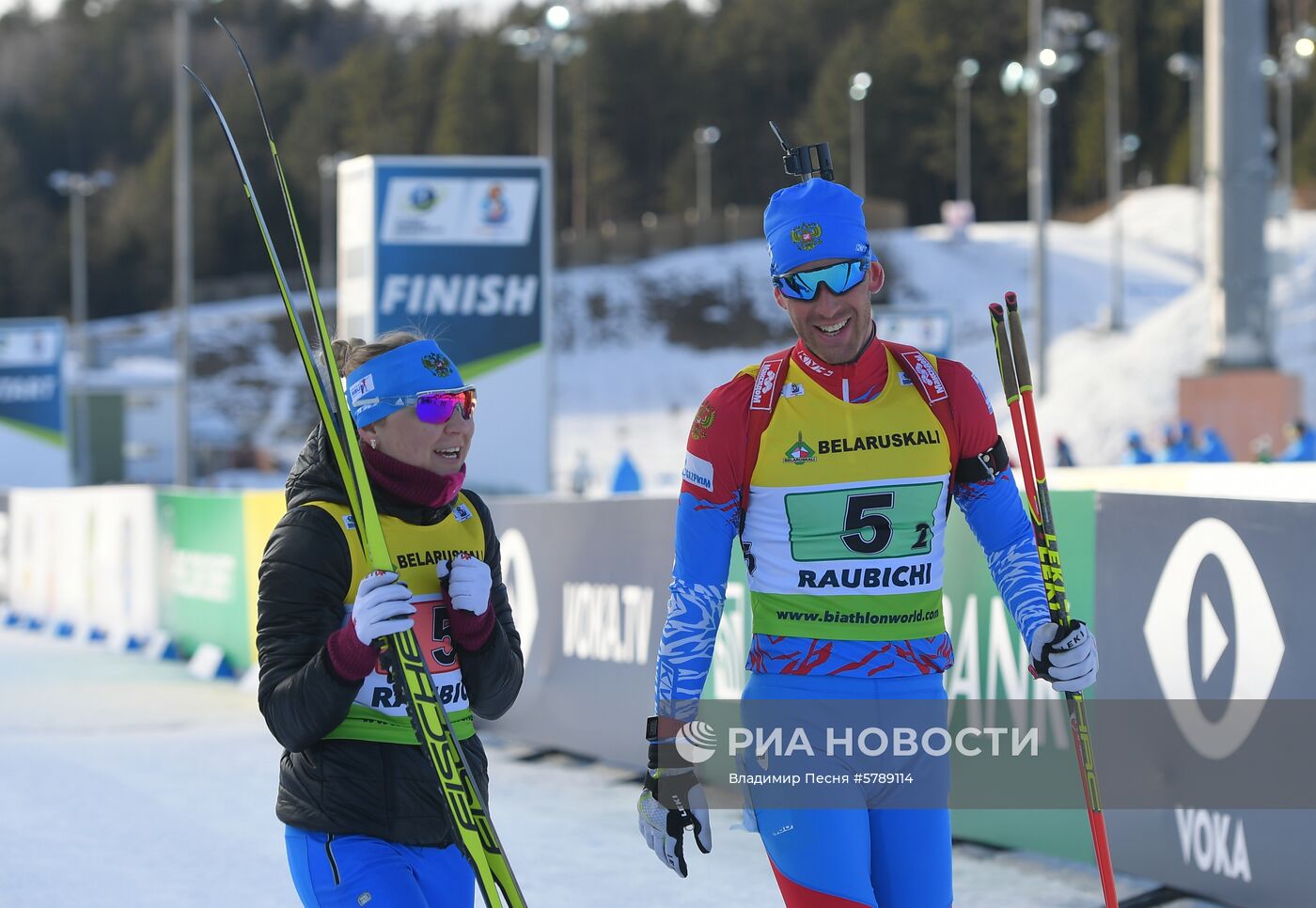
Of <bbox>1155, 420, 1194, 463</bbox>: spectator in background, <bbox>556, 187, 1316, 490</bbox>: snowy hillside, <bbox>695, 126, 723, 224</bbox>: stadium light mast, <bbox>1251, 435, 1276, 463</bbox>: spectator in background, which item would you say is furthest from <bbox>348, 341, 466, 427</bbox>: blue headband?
<bbox>695, 126, 723, 224</bbox>: stadium light mast

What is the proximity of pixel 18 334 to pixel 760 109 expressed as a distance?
85.9m

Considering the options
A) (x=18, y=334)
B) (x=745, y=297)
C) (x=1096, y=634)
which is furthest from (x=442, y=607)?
(x=745, y=297)

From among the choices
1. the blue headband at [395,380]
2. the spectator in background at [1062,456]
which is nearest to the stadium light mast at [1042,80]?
the spectator in background at [1062,456]

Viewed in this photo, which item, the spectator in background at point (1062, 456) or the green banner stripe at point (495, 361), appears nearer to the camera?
the green banner stripe at point (495, 361)

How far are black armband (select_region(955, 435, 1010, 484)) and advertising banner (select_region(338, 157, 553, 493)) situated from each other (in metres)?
11.0

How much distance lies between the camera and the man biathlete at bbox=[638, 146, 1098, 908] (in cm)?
338

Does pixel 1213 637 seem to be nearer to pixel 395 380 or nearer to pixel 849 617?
pixel 849 617

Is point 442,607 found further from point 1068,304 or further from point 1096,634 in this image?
point 1068,304

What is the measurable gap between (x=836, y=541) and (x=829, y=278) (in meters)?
0.53

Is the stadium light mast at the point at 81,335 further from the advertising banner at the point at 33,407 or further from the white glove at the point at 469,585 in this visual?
the white glove at the point at 469,585

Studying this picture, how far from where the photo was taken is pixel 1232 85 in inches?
880

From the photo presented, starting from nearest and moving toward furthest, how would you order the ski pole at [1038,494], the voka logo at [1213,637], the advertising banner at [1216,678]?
1. the ski pole at [1038,494]
2. the advertising banner at [1216,678]
3. the voka logo at [1213,637]

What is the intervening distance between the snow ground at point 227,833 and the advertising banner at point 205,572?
1.74 meters

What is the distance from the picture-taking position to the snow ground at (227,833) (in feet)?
21.2
